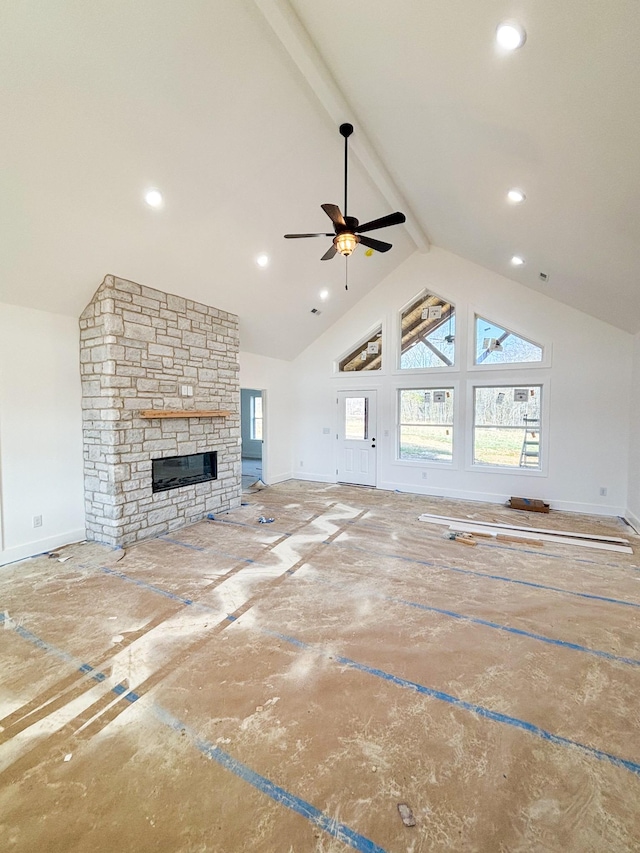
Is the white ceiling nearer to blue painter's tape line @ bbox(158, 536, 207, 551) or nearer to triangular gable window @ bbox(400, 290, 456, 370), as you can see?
triangular gable window @ bbox(400, 290, 456, 370)

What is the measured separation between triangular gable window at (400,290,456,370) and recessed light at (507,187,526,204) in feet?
9.66

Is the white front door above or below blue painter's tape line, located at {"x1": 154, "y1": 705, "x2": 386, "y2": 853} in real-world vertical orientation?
above

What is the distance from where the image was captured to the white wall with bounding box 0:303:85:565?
3.83 meters

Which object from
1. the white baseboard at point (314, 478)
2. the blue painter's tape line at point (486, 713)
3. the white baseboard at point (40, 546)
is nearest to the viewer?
the blue painter's tape line at point (486, 713)

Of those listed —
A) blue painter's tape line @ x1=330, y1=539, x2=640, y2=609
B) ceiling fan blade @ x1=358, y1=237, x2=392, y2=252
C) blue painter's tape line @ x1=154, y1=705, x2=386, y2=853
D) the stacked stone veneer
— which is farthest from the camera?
the stacked stone veneer

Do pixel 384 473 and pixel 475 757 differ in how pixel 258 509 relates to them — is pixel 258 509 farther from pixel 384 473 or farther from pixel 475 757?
pixel 475 757

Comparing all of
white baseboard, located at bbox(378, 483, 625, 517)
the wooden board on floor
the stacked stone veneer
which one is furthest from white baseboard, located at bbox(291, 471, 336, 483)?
the stacked stone veneer

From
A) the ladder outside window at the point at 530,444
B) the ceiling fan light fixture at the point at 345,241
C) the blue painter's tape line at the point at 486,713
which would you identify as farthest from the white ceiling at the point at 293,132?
the blue painter's tape line at the point at 486,713

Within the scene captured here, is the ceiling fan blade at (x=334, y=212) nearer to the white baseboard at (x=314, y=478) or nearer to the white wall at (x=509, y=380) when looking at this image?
the white wall at (x=509, y=380)

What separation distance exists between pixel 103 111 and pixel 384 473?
20.7 feet

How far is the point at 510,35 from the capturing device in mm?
2027

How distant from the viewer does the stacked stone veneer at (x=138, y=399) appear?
418 centimetres

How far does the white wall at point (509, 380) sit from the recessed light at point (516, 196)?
267 cm

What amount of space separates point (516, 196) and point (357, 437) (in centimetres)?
490
